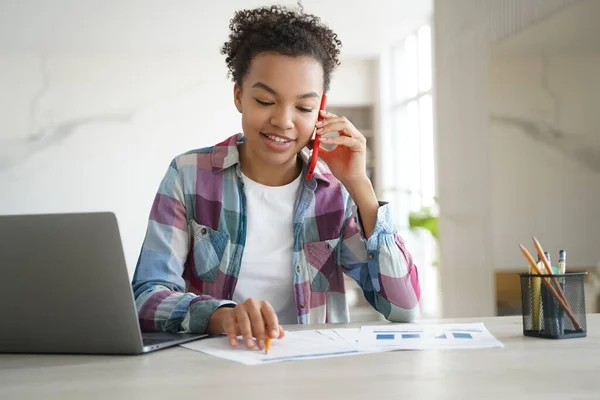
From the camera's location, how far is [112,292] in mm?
1027

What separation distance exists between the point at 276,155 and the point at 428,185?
6.10 m

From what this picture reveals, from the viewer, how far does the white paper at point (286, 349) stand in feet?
3.41

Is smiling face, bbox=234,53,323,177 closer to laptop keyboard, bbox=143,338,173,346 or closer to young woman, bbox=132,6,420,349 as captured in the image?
young woman, bbox=132,6,420,349

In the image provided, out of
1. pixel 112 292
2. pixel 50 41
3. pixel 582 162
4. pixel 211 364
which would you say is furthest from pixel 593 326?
pixel 50 41

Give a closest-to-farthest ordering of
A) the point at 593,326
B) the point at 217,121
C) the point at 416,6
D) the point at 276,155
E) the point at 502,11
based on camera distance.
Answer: the point at 593,326
the point at 276,155
the point at 502,11
the point at 416,6
the point at 217,121

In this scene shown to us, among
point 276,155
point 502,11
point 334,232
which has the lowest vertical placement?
point 334,232

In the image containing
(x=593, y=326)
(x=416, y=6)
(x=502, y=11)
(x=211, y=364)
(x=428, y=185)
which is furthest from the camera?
A: (x=428, y=185)

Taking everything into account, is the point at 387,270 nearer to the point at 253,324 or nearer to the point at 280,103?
the point at 280,103

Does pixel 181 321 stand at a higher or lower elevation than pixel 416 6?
lower

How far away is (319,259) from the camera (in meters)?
1.69

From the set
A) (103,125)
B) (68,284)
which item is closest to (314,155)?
(68,284)

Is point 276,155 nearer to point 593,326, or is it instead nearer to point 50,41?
point 593,326

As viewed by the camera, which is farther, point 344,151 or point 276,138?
point 344,151

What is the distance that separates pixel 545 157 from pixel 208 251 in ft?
4.91
